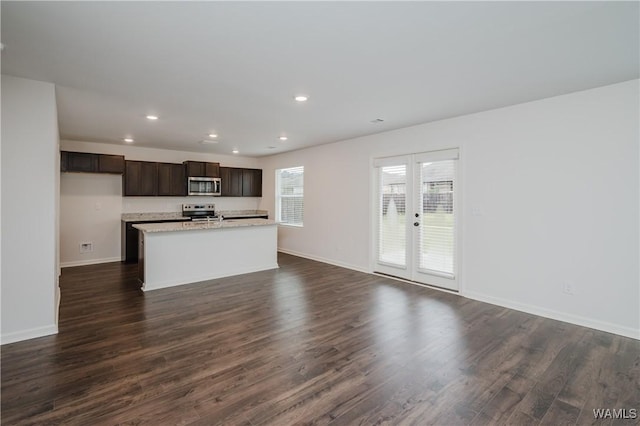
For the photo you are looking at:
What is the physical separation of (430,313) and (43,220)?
4.21 m

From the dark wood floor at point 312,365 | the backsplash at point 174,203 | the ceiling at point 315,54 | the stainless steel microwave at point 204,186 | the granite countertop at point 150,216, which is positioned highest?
the ceiling at point 315,54

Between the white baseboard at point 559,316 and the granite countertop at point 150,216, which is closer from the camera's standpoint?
the white baseboard at point 559,316

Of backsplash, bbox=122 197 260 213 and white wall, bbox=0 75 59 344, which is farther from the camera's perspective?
backsplash, bbox=122 197 260 213

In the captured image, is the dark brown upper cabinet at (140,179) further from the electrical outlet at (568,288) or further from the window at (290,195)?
the electrical outlet at (568,288)

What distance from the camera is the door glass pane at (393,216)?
5113 millimetres

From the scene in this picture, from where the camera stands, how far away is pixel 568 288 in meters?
3.46

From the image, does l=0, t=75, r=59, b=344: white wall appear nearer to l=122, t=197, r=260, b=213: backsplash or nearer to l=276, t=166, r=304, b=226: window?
l=122, t=197, r=260, b=213: backsplash

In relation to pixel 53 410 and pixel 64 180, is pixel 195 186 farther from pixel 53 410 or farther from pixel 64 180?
pixel 53 410

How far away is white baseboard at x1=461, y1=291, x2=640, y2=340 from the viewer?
3.11m

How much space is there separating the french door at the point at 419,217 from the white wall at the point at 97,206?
16.9ft

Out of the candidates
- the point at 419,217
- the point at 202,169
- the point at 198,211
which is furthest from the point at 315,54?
the point at 198,211

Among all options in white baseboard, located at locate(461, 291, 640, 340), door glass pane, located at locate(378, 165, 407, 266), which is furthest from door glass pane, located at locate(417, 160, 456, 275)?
white baseboard, located at locate(461, 291, 640, 340)

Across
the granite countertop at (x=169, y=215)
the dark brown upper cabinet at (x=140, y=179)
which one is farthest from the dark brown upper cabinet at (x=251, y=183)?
the dark brown upper cabinet at (x=140, y=179)

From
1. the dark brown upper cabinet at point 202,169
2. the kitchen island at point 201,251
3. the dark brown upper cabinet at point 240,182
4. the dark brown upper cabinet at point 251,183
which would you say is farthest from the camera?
the dark brown upper cabinet at point 251,183
